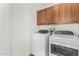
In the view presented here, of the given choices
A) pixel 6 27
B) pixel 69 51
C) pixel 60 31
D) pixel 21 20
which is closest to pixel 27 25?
pixel 21 20


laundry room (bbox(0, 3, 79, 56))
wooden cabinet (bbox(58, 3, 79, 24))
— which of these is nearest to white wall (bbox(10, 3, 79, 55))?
laundry room (bbox(0, 3, 79, 56))

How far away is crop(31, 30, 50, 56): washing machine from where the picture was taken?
1220 millimetres

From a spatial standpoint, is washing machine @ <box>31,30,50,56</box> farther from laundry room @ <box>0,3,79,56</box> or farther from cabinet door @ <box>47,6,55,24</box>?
cabinet door @ <box>47,6,55,24</box>

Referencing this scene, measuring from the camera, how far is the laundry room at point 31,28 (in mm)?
1205

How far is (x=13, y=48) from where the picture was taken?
1217mm

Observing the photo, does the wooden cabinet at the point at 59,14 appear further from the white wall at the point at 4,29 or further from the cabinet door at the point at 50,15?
the white wall at the point at 4,29

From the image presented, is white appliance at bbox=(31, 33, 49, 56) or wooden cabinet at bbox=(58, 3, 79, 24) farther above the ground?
wooden cabinet at bbox=(58, 3, 79, 24)

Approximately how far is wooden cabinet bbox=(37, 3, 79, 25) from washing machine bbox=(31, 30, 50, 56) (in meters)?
0.10

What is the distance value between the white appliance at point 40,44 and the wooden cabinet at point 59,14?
0.12 meters

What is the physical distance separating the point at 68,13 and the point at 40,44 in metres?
0.37

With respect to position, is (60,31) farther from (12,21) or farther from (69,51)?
(12,21)

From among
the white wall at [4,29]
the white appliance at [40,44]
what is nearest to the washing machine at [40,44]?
the white appliance at [40,44]

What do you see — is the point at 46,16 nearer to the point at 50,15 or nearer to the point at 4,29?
the point at 50,15

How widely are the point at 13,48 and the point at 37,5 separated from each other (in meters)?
0.43
